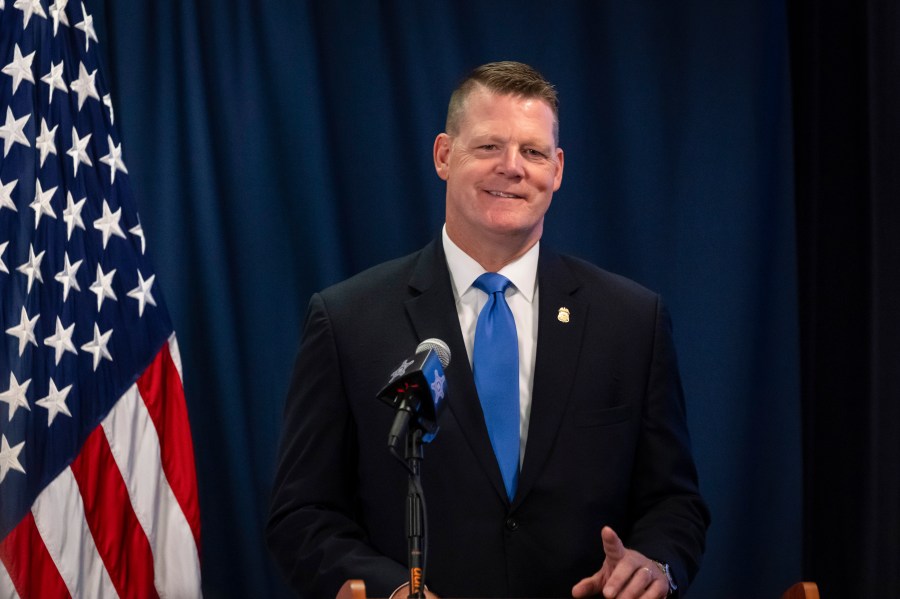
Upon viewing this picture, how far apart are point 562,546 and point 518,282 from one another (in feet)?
2.02

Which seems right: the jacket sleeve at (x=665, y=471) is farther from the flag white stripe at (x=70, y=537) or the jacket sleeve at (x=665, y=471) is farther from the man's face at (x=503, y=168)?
the flag white stripe at (x=70, y=537)

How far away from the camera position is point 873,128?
3.14 meters

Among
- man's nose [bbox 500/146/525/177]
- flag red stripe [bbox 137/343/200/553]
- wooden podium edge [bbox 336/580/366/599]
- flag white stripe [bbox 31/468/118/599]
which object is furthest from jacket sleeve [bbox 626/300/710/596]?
flag white stripe [bbox 31/468/118/599]

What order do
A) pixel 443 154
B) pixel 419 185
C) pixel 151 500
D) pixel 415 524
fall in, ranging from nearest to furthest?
pixel 415 524 → pixel 443 154 → pixel 151 500 → pixel 419 185

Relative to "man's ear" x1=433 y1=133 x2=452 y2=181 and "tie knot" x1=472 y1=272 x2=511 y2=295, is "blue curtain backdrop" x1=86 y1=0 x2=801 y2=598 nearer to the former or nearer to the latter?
"man's ear" x1=433 y1=133 x2=452 y2=181

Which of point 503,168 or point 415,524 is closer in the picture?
point 415,524

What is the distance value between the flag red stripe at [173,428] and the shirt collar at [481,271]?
1.22 meters

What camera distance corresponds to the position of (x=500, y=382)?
2377mm

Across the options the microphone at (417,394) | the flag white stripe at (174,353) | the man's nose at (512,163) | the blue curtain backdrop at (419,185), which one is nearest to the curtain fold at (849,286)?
the blue curtain backdrop at (419,185)

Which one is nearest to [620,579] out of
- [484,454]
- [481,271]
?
[484,454]

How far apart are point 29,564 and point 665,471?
6.03ft

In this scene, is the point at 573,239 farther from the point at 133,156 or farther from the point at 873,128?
the point at 133,156

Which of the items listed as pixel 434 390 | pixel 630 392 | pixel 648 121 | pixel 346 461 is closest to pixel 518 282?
pixel 630 392

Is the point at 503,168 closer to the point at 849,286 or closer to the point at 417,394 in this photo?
the point at 417,394
